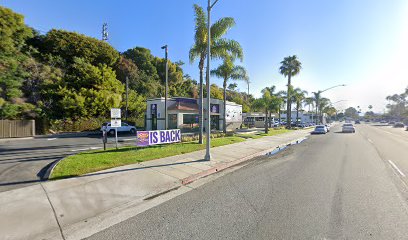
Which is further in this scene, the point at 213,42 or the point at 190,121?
the point at 190,121

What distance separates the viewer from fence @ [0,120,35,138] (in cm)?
1902

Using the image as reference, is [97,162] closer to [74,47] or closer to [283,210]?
[283,210]

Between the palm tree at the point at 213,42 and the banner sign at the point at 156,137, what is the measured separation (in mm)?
1967

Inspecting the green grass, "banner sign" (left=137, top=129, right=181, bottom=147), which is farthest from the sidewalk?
"banner sign" (left=137, top=129, right=181, bottom=147)

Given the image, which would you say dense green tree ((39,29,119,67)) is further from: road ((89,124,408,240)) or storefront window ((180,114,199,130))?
road ((89,124,408,240))

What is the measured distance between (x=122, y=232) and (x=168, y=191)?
230 cm

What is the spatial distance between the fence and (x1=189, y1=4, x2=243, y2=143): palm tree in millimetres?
18505

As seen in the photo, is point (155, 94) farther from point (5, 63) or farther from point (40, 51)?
point (5, 63)

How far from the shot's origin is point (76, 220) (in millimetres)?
4316

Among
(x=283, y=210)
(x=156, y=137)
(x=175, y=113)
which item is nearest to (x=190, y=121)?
(x=175, y=113)

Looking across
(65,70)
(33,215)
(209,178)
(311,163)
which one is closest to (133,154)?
(209,178)

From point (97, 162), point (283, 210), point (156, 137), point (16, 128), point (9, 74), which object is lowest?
point (283, 210)

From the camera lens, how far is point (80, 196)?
5363 millimetres

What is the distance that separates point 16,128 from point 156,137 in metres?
17.2
